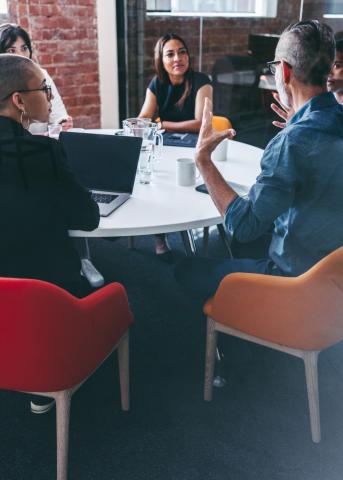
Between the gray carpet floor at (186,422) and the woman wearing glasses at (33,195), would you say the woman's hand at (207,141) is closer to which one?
the woman wearing glasses at (33,195)

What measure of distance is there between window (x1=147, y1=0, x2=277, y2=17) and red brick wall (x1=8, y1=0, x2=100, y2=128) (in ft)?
1.92

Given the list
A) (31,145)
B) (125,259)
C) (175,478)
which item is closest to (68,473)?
(175,478)

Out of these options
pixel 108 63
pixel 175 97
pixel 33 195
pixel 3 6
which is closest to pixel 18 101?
pixel 33 195

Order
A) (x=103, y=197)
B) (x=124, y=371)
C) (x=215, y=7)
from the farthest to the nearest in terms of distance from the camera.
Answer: (x=215, y=7)
(x=103, y=197)
(x=124, y=371)

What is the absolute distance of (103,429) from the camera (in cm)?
183

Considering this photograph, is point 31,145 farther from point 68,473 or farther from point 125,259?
point 125,259

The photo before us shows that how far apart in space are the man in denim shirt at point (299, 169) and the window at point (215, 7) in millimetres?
A: 2630

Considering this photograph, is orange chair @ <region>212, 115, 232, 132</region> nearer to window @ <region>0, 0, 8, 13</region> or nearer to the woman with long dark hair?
the woman with long dark hair

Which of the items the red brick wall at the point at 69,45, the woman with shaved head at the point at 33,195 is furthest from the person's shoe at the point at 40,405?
the red brick wall at the point at 69,45

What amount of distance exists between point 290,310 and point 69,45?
353cm

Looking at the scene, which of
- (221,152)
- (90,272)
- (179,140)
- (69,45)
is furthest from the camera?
(69,45)

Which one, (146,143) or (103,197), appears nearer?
(103,197)

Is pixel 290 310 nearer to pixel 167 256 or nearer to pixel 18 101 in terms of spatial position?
pixel 18 101

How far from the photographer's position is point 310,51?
1.48 metres
